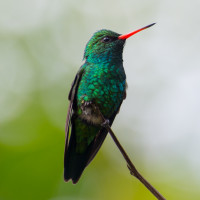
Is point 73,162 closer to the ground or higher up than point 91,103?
closer to the ground

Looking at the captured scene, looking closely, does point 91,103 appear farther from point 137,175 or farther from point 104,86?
point 137,175

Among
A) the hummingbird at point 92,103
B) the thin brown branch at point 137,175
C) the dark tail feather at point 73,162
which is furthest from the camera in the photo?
the hummingbird at point 92,103

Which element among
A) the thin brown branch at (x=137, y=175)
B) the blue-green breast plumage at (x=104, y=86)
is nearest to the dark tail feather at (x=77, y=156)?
the blue-green breast plumage at (x=104, y=86)

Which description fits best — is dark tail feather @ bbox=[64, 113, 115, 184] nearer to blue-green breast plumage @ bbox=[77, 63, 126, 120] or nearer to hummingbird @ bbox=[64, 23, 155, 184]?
hummingbird @ bbox=[64, 23, 155, 184]

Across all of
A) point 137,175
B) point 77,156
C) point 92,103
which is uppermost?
point 137,175

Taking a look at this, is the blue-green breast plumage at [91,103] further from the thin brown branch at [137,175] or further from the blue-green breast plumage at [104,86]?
the thin brown branch at [137,175]

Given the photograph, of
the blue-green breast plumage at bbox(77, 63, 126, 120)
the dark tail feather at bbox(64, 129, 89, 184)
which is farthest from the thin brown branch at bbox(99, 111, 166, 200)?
the blue-green breast plumage at bbox(77, 63, 126, 120)

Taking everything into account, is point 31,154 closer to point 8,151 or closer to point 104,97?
Answer: point 8,151

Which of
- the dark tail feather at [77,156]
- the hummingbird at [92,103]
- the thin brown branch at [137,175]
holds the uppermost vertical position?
the thin brown branch at [137,175]

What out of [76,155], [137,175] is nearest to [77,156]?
[76,155]

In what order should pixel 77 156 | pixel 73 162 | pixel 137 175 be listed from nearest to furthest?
pixel 137 175
pixel 73 162
pixel 77 156
